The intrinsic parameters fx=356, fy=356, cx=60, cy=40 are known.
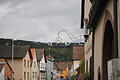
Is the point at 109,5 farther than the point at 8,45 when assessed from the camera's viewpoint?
No

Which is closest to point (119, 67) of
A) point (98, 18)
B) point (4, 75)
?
point (98, 18)

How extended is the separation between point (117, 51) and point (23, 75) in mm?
53783

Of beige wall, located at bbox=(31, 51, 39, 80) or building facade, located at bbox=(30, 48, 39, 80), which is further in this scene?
beige wall, located at bbox=(31, 51, 39, 80)

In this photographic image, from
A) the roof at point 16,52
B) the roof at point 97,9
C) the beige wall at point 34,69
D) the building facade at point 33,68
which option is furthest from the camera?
the beige wall at point 34,69

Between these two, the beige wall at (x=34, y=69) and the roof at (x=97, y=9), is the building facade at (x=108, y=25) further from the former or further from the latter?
the beige wall at (x=34, y=69)

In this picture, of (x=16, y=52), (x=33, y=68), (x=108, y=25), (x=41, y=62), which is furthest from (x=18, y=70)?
(x=108, y=25)

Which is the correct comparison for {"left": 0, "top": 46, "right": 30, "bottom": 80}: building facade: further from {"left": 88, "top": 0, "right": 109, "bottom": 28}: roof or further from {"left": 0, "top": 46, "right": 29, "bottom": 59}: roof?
{"left": 88, "top": 0, "right": 109, "bottom": 28}: roof

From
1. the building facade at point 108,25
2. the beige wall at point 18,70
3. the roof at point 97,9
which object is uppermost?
the roof at point 97,9

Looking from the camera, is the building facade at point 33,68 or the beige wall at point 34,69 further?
the beige wall at point 34,69

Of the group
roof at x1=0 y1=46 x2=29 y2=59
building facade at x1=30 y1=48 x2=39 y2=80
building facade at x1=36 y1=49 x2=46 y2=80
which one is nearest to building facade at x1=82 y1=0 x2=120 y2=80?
roof at x1=0 y1=46 x2=29 y2=59

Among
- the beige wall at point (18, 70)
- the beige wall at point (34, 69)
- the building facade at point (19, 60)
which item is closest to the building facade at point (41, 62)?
the beige wall at point (34, 69)

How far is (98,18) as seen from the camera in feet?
41.1

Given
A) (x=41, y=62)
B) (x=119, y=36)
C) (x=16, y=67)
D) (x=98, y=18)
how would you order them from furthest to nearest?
(x=41, y=62), (x=16, y=67), (x=98, y=18), (x=119, y=36)

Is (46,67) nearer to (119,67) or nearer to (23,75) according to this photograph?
(23,75)
